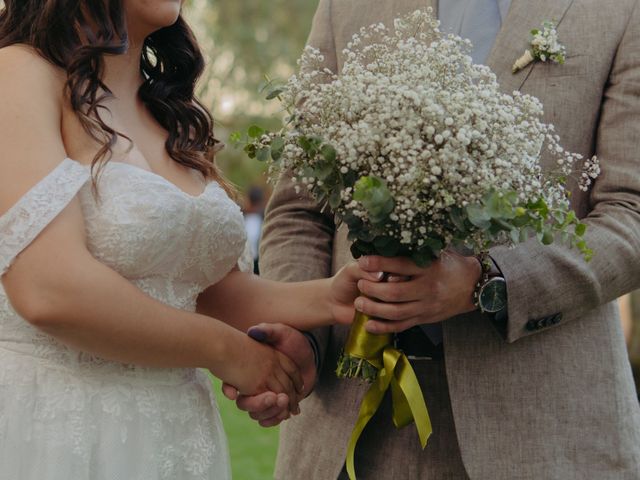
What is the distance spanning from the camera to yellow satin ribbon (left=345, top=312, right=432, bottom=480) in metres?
2.78

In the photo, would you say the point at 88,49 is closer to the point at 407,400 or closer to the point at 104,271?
the point at 104,271

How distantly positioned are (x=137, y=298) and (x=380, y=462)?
0.91 metres

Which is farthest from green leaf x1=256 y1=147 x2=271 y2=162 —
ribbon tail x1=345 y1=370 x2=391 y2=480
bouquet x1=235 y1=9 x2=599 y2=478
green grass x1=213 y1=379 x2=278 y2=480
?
green grass x1=213 y1=379 x2=278 y2=480

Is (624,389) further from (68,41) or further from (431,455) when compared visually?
(68,41)

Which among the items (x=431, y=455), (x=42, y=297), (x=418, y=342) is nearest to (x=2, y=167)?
(x=42, y=297)

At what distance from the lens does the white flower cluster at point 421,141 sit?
2387 mm

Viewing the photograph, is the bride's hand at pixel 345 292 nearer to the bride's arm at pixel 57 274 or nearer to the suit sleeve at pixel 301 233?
the suit sleeve at pixel 301 233

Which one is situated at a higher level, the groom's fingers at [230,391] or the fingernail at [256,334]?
the fingernail at [256,334]

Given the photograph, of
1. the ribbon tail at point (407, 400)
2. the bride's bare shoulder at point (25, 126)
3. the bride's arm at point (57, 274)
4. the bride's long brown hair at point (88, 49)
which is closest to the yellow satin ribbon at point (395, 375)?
the ribbon tail at point (407, 400)

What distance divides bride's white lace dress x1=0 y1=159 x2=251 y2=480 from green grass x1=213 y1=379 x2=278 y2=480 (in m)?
4.99

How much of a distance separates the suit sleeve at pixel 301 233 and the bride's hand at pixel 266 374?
0.15m

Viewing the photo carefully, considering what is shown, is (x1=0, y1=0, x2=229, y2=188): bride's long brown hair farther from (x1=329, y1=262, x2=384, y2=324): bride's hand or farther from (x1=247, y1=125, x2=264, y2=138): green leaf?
(x1=329, y1=262, x2=384, y2=324): bride's hand

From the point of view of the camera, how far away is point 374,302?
2.73 meters

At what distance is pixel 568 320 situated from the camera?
288 centimetres
